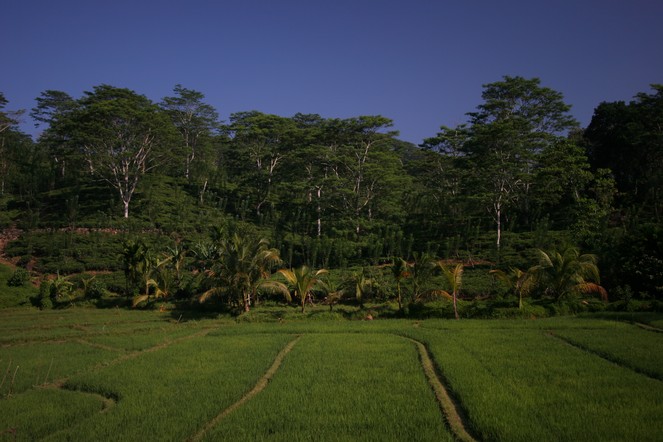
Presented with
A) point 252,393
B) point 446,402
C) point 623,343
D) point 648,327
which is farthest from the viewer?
point 648,327

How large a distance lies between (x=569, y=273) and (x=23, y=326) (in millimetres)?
21838

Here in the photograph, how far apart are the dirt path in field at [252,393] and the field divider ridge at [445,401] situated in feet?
12.3

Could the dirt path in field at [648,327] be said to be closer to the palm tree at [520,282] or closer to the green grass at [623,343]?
the green grass at [623,343]

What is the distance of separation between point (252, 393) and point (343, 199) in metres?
26.0

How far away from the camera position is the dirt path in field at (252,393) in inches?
307

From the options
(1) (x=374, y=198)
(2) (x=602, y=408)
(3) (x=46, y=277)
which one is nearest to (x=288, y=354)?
(2) (x=602, y=408)

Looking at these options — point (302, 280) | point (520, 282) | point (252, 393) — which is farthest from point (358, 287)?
point (252, 393)

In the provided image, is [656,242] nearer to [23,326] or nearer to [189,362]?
[189,362]

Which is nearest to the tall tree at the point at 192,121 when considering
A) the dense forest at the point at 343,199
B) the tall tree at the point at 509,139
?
the dense forest at the point at 343,199

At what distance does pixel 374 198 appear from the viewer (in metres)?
35.5

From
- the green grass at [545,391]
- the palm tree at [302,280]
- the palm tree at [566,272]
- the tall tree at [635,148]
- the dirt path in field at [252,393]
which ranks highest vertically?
the tall tree at [635,148]

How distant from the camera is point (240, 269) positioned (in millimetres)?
20703

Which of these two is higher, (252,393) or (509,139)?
(509,139)

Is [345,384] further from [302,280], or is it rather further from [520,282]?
[302,280]
